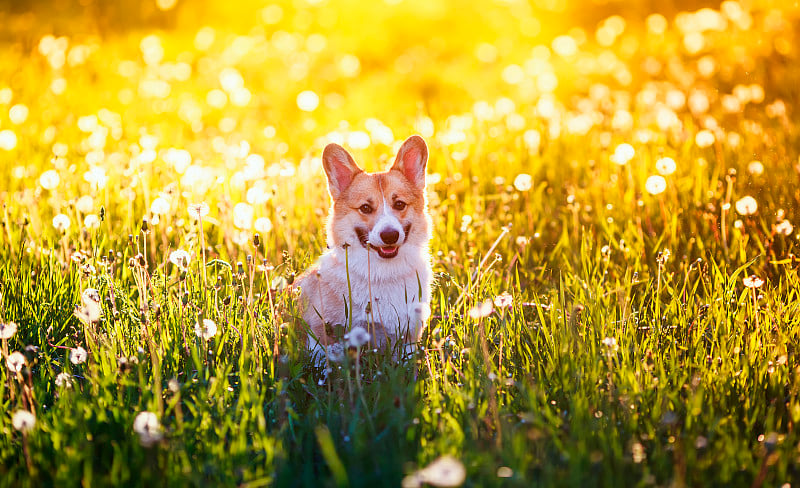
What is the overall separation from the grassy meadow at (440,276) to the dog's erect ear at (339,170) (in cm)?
56

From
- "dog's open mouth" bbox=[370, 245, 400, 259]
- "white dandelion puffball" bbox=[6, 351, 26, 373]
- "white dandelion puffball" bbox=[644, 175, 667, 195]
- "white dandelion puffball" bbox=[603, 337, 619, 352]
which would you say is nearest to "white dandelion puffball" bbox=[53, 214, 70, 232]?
"white dandelion puffball" bbox=[6, 351, 26, 373]

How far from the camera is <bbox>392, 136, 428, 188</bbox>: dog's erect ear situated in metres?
5.05

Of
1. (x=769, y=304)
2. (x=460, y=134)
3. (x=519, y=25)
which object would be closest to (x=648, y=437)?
(x=769, y=304)

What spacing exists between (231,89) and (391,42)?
427cm

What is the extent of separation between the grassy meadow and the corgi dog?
203mm

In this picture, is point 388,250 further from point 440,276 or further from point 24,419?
point 24,419

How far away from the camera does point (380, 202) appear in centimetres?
480

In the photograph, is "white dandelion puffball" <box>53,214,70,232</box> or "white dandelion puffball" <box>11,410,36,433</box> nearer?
"white dandelion puffball" <box>11,410,36,433</box>

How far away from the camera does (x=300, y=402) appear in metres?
3.84

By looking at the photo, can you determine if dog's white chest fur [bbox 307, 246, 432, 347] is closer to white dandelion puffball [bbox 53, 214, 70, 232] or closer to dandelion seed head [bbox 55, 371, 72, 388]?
dandelion seed head [bbox 55, 371, 72, 388]

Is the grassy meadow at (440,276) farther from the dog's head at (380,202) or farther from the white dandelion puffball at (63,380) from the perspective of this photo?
the dog's head at (380,202)

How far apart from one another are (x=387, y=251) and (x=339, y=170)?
2.66ft

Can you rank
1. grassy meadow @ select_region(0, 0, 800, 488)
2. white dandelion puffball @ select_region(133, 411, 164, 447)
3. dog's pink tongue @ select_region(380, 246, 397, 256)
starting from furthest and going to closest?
dog's pink tongue @ select_region(380, 246, 397, 256) < grassy meadow @ select_region(0, 0, 800, 488) < white dandelion puffball @ select_region(133, 411, 164, 447)

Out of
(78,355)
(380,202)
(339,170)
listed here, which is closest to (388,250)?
(380,202)
